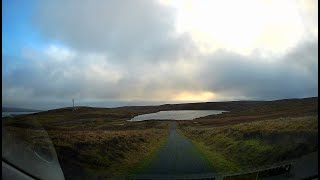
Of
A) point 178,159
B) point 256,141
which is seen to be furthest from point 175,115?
point 256,141

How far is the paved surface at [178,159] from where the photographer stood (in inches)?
157

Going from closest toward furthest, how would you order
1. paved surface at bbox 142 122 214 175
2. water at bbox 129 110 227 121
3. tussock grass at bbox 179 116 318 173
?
tussock grass at bbox 179 116 318 173
paved surface at bbox 142 122 214 175
water at bbox 129 110 227 121

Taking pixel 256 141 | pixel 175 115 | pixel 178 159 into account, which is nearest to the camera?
pixel 256 141

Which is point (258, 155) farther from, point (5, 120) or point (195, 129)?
point (5, 120)

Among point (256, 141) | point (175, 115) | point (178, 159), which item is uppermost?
point (175, 115)

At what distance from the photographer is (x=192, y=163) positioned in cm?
403

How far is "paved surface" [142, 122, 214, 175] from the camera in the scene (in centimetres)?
399

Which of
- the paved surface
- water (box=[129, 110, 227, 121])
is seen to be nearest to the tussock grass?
the paved surface

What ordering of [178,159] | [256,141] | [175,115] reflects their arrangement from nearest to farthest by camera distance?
[256,141] → [178,159] → [175,115]

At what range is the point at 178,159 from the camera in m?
4.06

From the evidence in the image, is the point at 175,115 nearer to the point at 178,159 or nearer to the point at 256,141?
the point at 178,159

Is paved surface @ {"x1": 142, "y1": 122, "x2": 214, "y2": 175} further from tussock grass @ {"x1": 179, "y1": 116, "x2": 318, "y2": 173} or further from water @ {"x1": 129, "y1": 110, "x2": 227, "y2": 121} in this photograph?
water @ {"x1": 129, "y1": 110, "x2": 227, "y2": 121}

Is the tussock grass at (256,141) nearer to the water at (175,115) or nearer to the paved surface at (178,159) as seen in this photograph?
the paved surface at (178,159)

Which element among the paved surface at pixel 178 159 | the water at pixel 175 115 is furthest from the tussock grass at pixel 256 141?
the water at pixel 175 115
